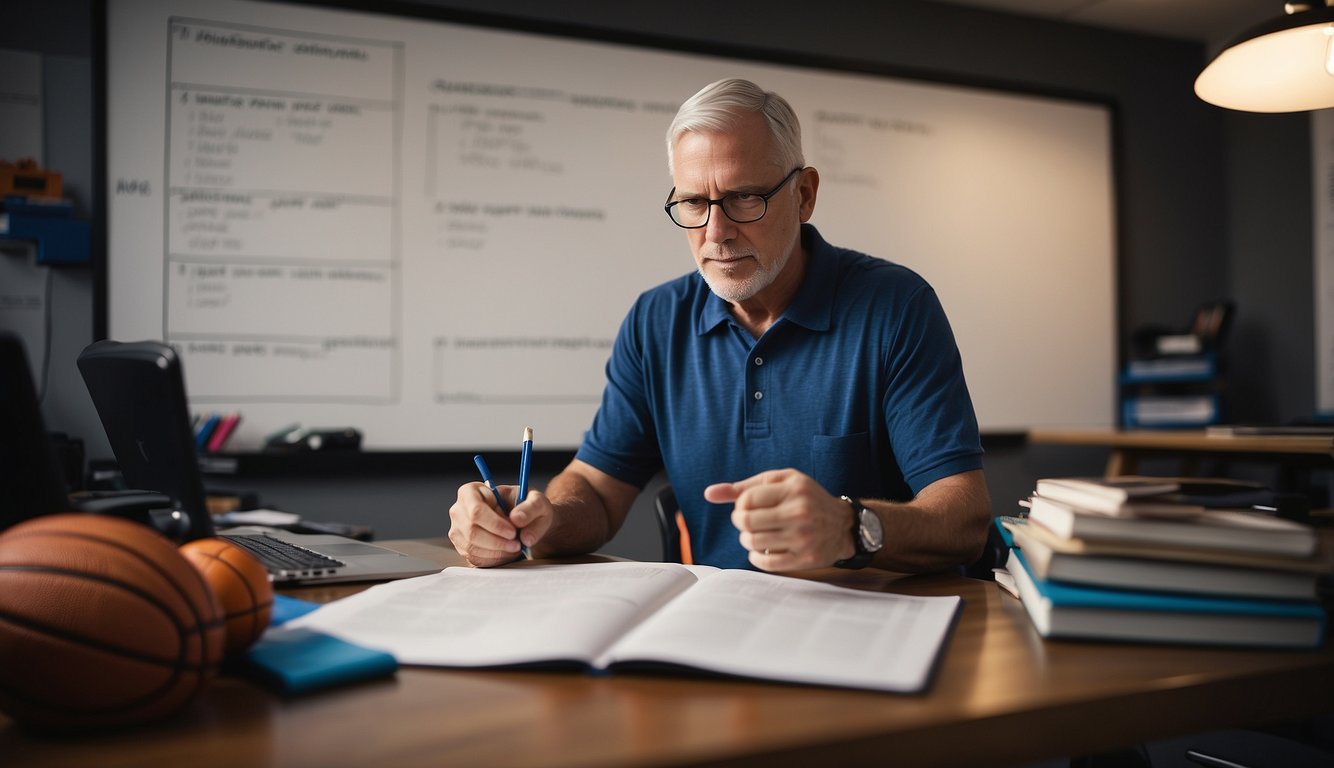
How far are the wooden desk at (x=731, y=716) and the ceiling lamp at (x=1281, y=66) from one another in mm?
1227

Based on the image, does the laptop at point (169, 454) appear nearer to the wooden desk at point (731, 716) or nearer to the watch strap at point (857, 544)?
the wooden desk at point (731, 716)

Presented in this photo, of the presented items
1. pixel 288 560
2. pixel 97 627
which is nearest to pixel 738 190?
pixel 288 560

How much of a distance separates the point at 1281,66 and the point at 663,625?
1.53 metres

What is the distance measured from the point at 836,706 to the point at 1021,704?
0.12 meters

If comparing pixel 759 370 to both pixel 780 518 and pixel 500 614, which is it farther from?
pixel 500 614

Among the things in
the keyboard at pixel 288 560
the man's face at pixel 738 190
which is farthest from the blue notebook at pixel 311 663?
the man's face at pixel 738 190

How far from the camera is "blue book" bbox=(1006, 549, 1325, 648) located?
2.37 feet

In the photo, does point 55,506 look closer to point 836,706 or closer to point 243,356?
point 836,706

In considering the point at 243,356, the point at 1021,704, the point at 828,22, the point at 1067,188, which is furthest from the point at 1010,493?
the point at 1021,704

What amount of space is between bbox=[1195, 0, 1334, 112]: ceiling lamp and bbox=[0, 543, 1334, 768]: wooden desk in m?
1.23

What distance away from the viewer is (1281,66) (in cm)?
156

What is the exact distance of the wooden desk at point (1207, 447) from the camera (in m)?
2.45

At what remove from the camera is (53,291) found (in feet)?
8.52

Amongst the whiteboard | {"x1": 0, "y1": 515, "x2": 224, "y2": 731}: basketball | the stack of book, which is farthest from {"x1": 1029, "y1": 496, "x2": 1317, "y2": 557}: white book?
the whiteboard
